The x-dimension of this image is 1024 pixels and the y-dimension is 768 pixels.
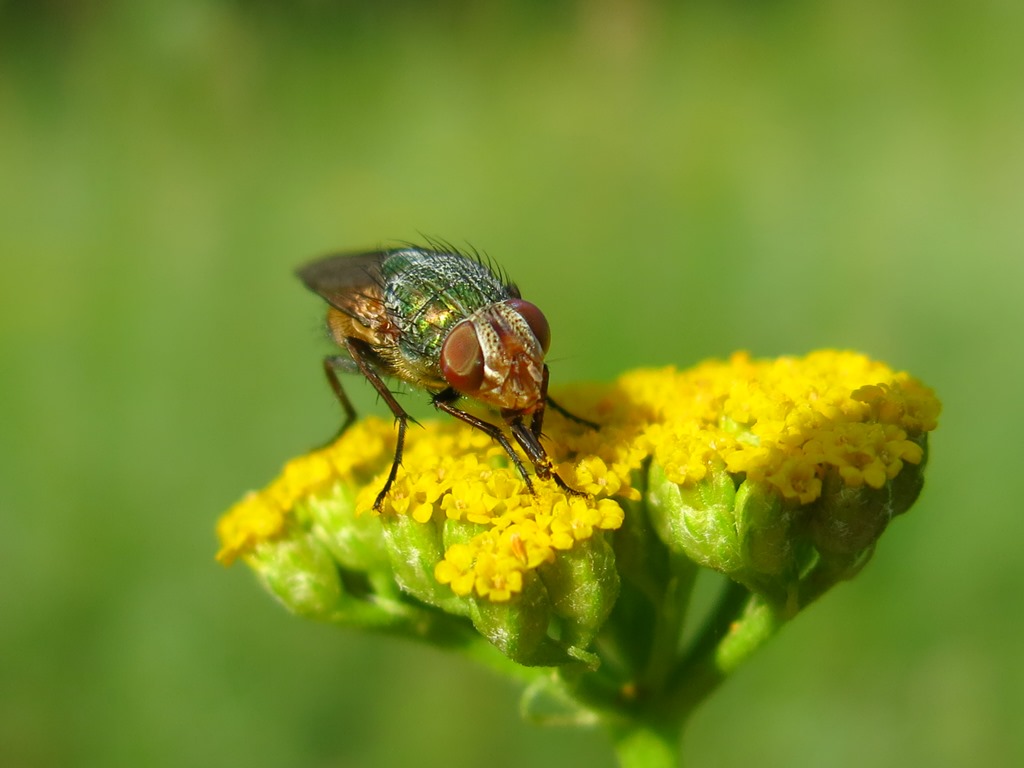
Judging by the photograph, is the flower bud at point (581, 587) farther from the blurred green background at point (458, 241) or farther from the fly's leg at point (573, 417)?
the blurred green background at point (458, 241)

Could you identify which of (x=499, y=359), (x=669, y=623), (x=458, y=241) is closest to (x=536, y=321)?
(x=499, y=359)

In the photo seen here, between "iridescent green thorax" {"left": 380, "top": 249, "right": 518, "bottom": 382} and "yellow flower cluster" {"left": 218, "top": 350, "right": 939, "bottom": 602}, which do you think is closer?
"yellow flower cluster" {"left": 218, "top": 350, "right": 939, "bottom": 602}

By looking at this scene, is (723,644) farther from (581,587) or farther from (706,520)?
(581,587)

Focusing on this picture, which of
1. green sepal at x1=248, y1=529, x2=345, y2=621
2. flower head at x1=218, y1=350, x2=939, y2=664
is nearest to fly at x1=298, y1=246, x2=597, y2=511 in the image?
flower head at x1=218, y1=350, x2=939, y2=664

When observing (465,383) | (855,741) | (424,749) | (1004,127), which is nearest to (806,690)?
(855,741)

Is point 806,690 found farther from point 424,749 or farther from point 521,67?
point 521,67

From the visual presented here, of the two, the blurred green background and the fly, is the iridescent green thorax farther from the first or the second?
the blurred green background
